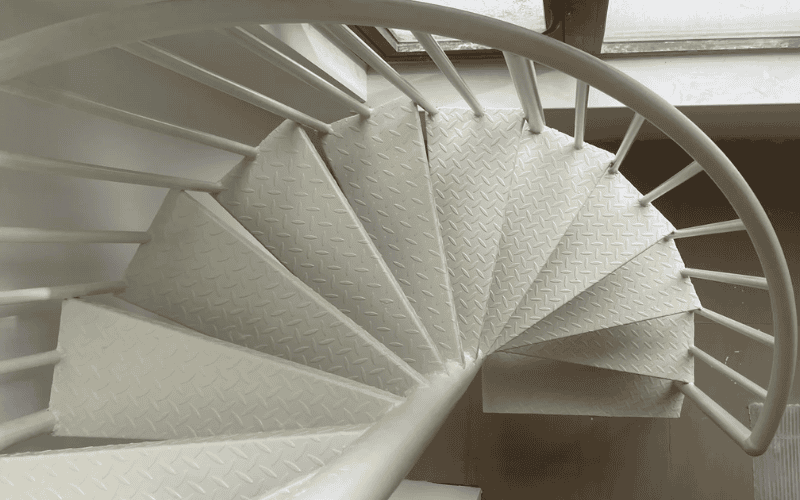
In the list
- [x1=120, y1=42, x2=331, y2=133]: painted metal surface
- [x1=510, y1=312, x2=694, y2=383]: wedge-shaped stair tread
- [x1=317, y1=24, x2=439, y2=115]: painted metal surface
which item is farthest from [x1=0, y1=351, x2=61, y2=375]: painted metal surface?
[x1=510, y1=312, x2=694, y2=383]: wedge-shaped stair tread

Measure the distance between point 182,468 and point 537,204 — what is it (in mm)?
1371

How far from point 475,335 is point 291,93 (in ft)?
4.15

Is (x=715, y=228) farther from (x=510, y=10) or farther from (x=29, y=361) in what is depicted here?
(x=29, y=361)

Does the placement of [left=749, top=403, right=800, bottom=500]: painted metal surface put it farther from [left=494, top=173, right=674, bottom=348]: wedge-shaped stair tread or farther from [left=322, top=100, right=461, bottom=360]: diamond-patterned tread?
[left=322, top=100, right=461, bottom=360]: diamond-patterned tread

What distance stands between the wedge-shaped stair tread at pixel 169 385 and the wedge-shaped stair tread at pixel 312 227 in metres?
0.31

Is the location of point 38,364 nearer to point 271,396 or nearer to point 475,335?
point 271,396

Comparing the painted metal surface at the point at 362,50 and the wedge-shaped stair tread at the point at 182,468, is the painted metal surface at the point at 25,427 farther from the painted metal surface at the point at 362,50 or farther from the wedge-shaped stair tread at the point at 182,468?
the painted metal surface at the point at 362,50

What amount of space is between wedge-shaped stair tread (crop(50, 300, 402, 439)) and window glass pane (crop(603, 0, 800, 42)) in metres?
1.97

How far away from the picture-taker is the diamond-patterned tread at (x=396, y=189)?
1779mm

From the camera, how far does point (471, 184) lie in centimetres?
198

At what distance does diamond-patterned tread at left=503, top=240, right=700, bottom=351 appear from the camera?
6.95 ft

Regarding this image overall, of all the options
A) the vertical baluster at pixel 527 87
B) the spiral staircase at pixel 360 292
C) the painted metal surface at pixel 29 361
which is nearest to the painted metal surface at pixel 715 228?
the spiral staircase at pixel 360 292

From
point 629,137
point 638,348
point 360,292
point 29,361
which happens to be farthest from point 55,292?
point 638,348

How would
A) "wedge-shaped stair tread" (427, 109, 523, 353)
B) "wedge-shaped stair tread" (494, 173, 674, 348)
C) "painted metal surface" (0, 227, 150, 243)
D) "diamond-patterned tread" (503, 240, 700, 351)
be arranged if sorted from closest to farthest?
1. "painted metal surface" (0, 227, 150, 243)
2. "wedge-shaped stair tread" (427, 109, 523, 353)
3. "wedge-shaped stair tread" (494, 173, 674, 348)
4. "diamond-patterned tread" (503, 240, 700, 351)
